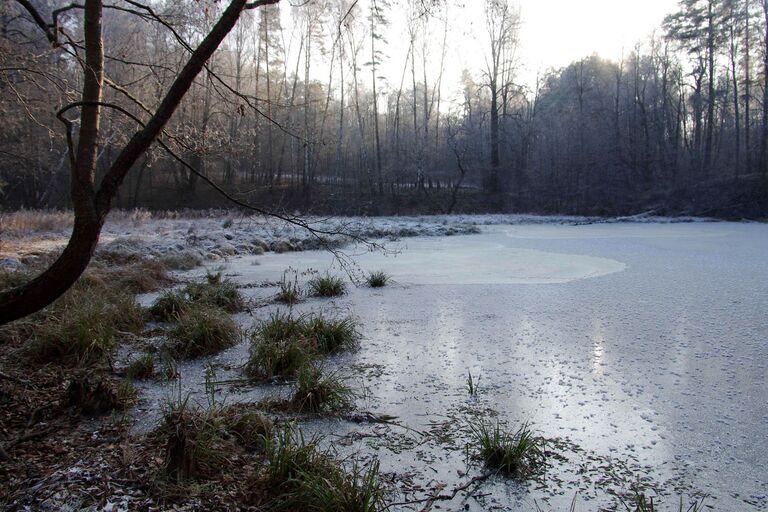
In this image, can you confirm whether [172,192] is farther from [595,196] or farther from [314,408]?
[314,408]

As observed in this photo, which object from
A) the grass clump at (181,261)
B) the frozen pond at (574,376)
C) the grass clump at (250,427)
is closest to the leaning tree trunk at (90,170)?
the grass clump at (250,427)

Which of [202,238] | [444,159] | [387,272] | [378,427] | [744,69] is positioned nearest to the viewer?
[378,427]

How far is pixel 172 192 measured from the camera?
2964 cm

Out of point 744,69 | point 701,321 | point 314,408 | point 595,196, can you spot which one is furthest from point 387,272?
point 744,69

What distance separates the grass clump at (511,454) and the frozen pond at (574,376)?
0.31ft

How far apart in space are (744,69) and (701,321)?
1223 inches

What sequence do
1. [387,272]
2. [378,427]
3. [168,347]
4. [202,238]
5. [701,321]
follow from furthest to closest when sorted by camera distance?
1. [202,238]
2. [387,272]
3. [701,321]
4. [168,347]
5. [378,427]

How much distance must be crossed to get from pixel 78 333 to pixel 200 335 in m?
0.91

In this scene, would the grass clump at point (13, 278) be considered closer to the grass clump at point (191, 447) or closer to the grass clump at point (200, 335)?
the grass clump at point (200, 335)

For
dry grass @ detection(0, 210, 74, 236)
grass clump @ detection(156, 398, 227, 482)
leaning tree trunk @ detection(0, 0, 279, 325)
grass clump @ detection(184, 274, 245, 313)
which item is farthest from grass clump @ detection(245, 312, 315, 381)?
dry grass @ detection(0, 210, 74, 236)

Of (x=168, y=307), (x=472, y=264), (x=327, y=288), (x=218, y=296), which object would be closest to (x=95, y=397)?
(x=168, y=307)

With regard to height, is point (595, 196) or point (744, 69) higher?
point (744, 69)

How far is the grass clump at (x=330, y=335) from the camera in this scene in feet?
14.0

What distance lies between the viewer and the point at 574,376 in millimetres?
3664
